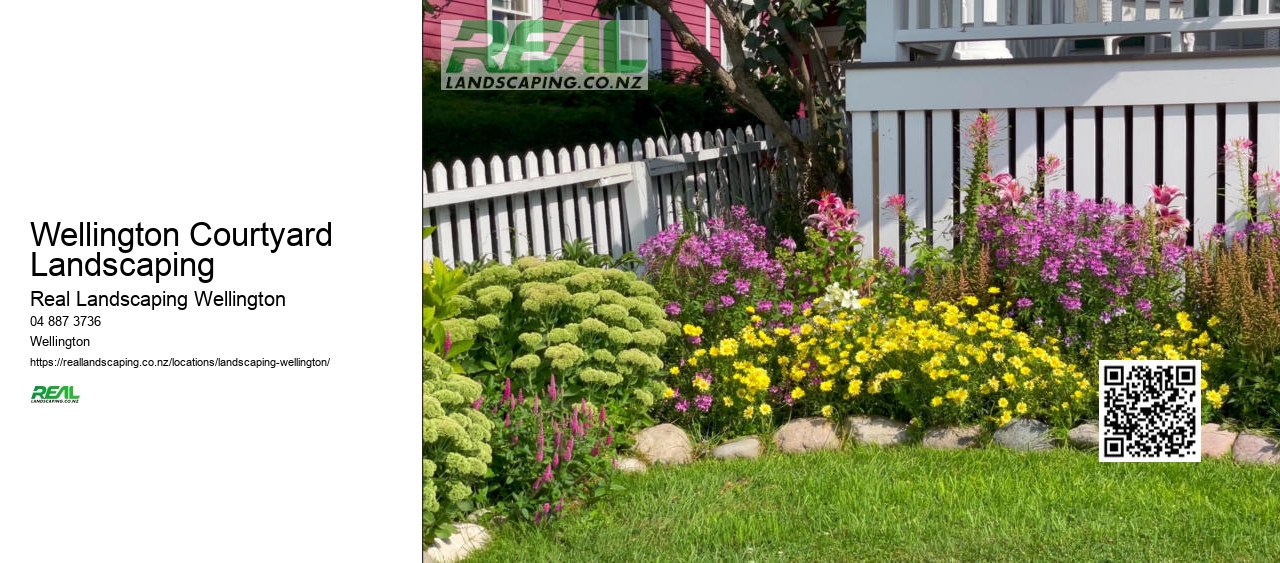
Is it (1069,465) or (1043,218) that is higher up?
(1043,218)

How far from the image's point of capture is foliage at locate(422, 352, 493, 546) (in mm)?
3648

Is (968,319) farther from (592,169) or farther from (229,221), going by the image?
(229,221)

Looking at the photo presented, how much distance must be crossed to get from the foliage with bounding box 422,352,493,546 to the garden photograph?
0.04ft

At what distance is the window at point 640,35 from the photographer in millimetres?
15937

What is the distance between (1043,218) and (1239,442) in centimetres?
148

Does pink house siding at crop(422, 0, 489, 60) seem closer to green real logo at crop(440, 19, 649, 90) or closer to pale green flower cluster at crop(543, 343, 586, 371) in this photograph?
green real logo at crop(440, 19, 649, 90)

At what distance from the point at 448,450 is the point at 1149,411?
2687 mm

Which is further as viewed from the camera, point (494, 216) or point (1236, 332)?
point (494, 216)

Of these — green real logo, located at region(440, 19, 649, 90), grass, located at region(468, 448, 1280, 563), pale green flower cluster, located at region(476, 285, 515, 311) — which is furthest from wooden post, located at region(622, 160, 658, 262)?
green real logo, located at region(440, 19, 649, 90)

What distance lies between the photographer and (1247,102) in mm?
6188

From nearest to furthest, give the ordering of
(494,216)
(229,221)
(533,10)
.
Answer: (229,221) < (494,216) < (533,10)

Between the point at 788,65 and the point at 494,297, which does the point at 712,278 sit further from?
the point at 788,65

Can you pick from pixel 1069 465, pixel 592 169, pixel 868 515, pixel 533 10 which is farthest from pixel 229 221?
pixel 533 10

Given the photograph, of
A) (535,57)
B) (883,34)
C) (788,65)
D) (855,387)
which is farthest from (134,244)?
(535,57)
